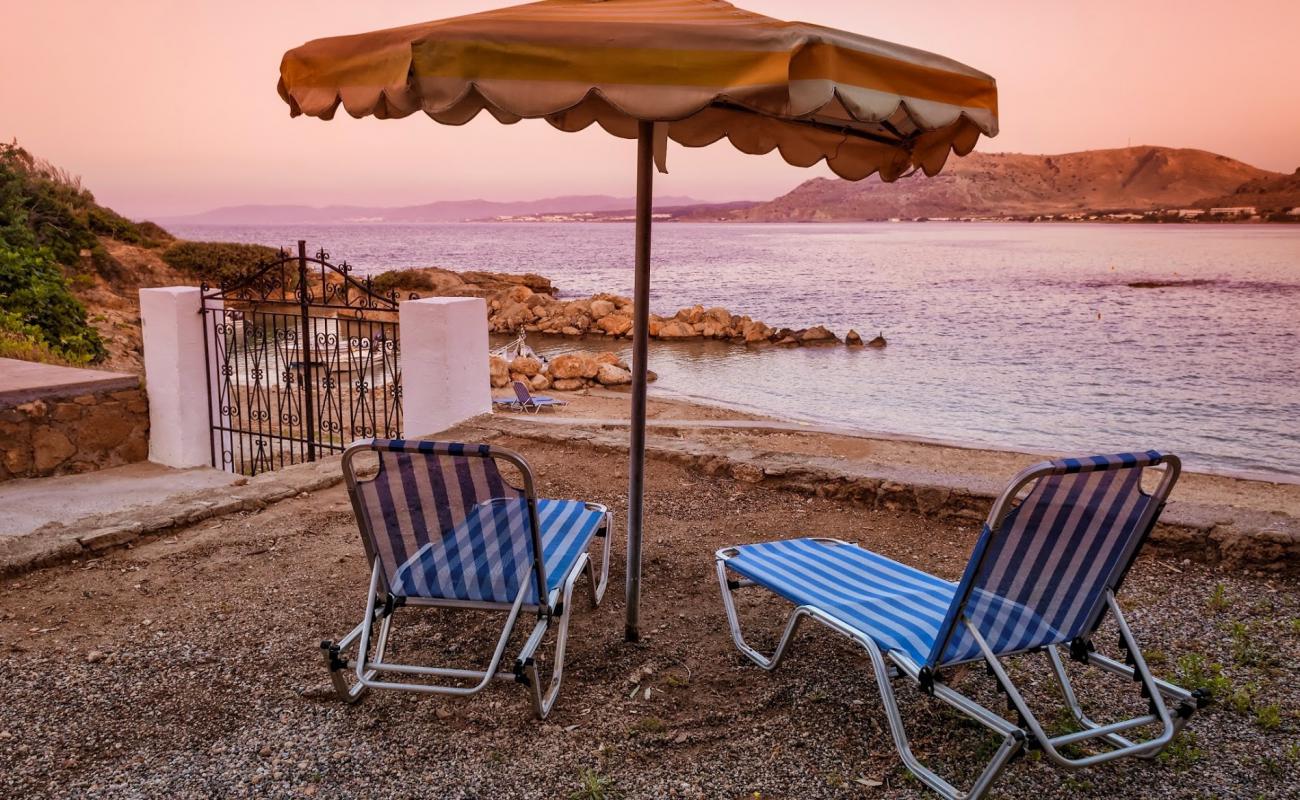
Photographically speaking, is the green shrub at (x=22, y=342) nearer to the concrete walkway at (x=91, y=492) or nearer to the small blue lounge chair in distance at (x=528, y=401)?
the concrete walkway at (x=91, y=492)

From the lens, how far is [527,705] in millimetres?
3143

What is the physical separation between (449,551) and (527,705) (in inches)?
27.0

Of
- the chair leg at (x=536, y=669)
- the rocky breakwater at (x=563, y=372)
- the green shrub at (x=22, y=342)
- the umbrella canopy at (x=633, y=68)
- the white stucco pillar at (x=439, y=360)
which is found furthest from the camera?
the rocky breakwater at (x=563, y=372)

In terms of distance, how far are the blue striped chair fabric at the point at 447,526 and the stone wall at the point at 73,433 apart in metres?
5.17

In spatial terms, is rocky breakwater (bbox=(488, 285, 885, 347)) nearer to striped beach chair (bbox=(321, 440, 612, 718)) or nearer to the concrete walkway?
the concrete walkway

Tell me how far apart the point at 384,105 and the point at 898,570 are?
9.24 feet

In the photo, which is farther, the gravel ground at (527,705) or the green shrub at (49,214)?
→ the green shrub at (49,214)

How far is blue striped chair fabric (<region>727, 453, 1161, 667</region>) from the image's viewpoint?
2500 mm

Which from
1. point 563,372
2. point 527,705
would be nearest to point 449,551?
point 527,705

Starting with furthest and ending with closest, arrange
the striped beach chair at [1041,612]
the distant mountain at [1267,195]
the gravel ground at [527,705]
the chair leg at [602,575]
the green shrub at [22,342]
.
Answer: the distant mountain at [1267,195] < the green shrub at [22,342] < the chair leg at [602,575] < the gravel ground at [527,705] < the striped beach chair at [1041,612]

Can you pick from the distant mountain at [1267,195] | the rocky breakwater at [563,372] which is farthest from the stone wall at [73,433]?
the distant mountain at [1267,195]

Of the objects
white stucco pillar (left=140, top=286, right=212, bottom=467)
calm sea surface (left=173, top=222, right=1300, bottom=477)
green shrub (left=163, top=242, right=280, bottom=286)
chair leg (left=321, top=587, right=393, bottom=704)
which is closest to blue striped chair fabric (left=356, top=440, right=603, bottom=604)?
chair leg (left=321, top=587, right=393, bottom=704)

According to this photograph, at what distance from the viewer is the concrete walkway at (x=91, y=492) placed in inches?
222

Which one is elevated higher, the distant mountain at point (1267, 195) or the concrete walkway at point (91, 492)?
the distant mountain at point (1267, 195)
